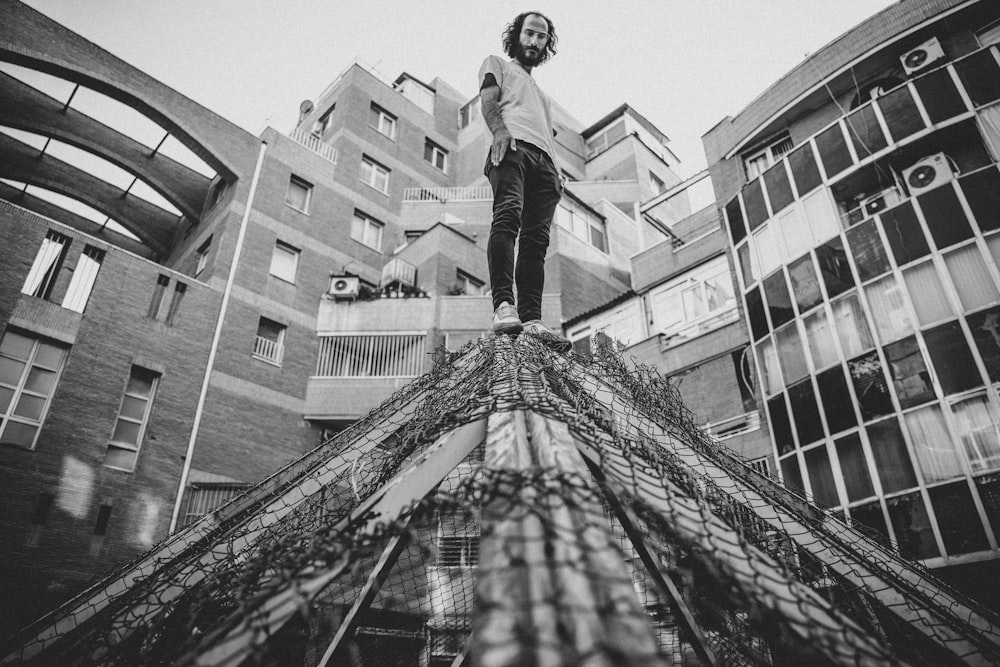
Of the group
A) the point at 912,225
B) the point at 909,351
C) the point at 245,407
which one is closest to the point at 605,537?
the point at 909,351

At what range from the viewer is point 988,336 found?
11055 mm

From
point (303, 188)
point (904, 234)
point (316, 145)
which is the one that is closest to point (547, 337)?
point (904, 234)

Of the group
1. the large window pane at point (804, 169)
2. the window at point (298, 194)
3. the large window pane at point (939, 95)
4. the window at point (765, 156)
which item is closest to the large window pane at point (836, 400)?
the large window pane at point (804, 169)

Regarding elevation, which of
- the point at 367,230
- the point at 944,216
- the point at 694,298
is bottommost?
the point at 944,216

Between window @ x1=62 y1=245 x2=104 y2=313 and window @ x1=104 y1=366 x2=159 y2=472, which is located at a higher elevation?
window @ x1=62 y1=245 x2=104 y2=313

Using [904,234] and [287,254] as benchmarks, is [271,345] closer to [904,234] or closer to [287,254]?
[287,254]

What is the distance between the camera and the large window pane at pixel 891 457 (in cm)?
1136

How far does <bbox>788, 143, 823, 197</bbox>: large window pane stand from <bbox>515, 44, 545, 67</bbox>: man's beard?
1286 cm

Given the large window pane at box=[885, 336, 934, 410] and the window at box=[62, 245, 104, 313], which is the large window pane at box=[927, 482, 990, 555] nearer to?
the large window pane at box=[885, 336, 934, 410]

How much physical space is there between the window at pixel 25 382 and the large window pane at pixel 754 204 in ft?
66.6

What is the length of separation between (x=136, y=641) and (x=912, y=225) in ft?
49.9

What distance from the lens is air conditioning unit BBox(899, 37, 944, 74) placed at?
47.9 feet

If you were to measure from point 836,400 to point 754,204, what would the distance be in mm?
6506

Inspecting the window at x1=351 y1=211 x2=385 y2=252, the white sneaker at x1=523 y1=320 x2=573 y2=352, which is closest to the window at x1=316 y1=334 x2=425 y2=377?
the window at x1=351 y1=211 x2=385 y2=252
